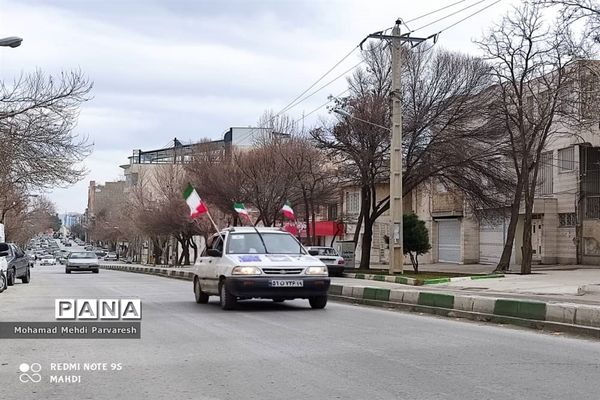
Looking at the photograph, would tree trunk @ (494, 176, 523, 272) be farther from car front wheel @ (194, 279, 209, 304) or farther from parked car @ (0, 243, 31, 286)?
parked car @ (0, 243, 31, 286)

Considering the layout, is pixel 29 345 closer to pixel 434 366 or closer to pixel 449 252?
pixel 434 366

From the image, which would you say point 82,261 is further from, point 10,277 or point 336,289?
point 336,289

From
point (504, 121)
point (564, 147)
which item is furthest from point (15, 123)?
point (564, 147)

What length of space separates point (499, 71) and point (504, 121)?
2.62 m

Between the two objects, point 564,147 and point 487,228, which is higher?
point 564,147

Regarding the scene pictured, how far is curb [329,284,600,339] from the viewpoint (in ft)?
35.1

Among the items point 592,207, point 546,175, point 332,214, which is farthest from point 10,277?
point 332,214

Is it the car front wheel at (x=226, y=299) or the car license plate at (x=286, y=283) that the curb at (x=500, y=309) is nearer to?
A: the car license plate at (x=286, y=283)

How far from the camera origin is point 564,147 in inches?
1457

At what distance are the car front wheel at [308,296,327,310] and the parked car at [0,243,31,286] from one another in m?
14.2

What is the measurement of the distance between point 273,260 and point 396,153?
16.2m

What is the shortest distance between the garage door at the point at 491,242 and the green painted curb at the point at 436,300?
2814 cm

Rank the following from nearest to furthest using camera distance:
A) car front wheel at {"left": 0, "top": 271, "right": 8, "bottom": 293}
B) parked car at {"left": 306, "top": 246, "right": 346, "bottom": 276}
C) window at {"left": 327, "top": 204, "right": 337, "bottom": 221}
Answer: car front wheel at {"left": 0, "top": 271, "right": 8, "bottom": 293} < parked car at {"left": 306, "top": 246, "right": 346, "bottom": 276} < window at {"left": 327, "top": 204, "right": 337, "bottom": 221}

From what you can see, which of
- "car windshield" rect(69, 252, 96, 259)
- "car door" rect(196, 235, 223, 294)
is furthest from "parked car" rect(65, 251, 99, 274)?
"car door" rect(196, 235, 223, 294)
